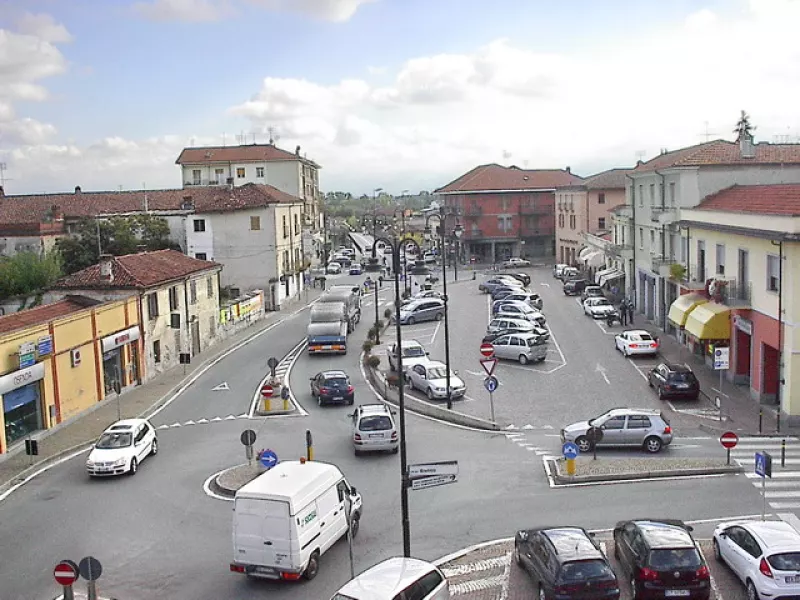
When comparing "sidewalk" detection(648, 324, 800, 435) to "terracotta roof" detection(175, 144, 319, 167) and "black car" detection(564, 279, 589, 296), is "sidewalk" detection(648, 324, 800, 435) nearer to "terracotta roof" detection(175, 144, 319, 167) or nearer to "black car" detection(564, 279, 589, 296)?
"black car" detection(564, 279, 589, 296)

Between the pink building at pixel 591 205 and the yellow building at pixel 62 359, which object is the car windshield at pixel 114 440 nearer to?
the yellow building at pixel 62 359

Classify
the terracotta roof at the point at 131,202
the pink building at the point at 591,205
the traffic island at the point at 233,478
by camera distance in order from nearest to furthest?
the traffic island at the point at 233,478 → the terracotta roof at the point at 131,202 → the pink building at the point at 591,205

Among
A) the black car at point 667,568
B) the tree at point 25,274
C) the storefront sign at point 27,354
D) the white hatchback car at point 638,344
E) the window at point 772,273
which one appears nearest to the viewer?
the black car at point 667,568

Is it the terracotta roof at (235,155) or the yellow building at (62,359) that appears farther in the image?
the terracotta roof at (235,155)

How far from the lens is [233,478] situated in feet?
81.1

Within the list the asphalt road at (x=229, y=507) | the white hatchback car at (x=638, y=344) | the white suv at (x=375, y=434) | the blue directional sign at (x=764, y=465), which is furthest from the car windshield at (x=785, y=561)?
the white hatchback car at (x=638, y=344)

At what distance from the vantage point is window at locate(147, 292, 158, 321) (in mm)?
41844

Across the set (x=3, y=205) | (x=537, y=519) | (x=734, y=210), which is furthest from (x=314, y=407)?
(x=3, y=205)

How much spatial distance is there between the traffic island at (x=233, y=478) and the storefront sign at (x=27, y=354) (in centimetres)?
894

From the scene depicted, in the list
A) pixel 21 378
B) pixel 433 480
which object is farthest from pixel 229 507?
pixel 21 378

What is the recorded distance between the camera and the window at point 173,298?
147ft

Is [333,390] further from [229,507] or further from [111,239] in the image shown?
[111,239]

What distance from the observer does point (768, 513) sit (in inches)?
819

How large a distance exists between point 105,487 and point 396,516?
8.90 metres
